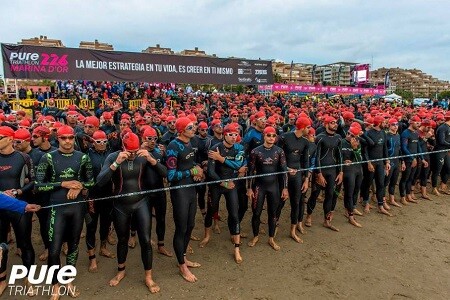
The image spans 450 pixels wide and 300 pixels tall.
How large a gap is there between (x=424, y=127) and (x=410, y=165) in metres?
1.17

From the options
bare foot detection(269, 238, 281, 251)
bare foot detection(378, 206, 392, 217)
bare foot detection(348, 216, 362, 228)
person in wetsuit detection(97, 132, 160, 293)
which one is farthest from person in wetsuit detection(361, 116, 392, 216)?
person in wetsuit detection(97, 132, 160, 293)

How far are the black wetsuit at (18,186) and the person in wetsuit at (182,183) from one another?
78.4 inches

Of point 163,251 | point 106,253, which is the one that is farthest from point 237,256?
point 106,253

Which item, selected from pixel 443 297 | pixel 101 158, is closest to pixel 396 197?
pixel 443 297

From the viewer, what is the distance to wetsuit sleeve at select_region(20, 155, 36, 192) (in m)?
4.42

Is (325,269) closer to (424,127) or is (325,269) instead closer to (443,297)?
(443,297)

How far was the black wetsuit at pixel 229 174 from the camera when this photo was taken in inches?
211

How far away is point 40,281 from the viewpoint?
4508mm

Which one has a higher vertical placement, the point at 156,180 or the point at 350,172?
the point at 156,180

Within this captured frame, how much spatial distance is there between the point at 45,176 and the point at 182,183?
1.87m

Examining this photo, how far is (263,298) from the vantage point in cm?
436

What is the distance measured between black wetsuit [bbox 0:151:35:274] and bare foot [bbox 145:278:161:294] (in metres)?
1.74

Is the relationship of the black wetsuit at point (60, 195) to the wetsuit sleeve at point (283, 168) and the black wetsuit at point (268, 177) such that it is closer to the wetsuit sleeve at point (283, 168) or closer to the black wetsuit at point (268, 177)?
the black wetsuit at point (268, 177)

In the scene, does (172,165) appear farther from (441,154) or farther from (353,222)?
(441,154)
